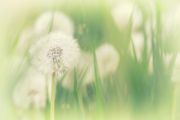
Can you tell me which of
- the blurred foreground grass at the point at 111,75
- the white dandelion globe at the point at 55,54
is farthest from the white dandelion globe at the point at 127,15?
the white dandelion globe at the point at 55,54

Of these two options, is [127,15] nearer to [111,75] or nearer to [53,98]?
[111,75]

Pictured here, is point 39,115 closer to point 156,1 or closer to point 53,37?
point 53,37

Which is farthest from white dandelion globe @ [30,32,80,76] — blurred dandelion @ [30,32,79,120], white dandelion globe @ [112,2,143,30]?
white dandelion globe @ [112,2,143,30]

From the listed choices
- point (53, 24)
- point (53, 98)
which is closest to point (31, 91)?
point (53, 98)

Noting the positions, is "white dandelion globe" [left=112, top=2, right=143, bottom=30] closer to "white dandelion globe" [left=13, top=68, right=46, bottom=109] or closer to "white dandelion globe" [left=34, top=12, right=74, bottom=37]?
"white dandelion globe" [left=34, top=12, right=74, bottom=37]

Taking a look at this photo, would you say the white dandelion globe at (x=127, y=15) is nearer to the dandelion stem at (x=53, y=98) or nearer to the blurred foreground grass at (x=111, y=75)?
the blurred foreground grass at (x=111, y=75)
